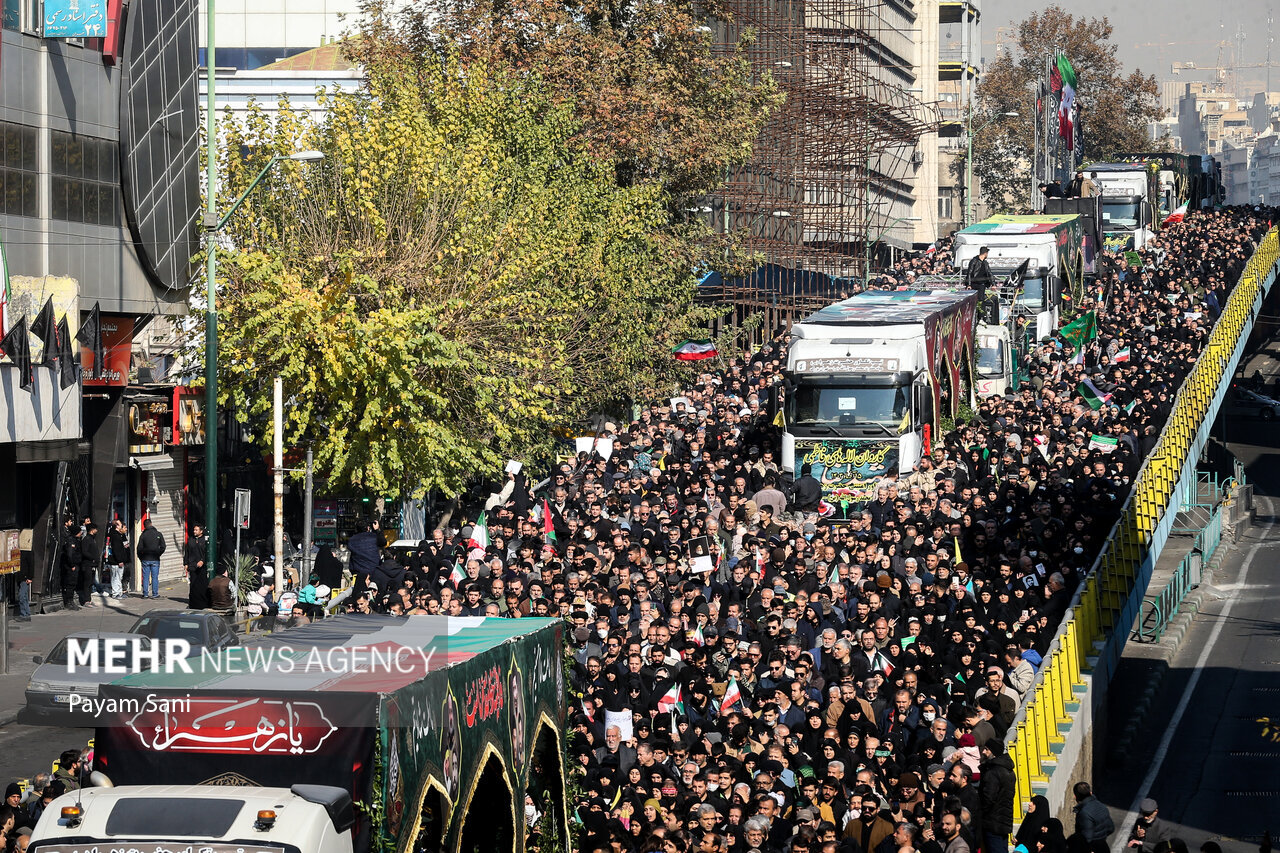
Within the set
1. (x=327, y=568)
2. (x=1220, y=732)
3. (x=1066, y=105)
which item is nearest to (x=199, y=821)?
(x=327, y=568)

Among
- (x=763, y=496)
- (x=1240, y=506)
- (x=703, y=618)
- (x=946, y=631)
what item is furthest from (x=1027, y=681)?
(x=1240, y=506)

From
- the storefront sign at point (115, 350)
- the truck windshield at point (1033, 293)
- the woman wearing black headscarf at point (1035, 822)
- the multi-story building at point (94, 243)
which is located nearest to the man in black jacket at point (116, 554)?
the multi-story building at point (94, 243)

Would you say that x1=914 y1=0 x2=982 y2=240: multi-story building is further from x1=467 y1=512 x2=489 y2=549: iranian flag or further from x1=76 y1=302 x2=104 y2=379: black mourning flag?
x1=467 y1=512 x2=489 y2=549: iranian flag

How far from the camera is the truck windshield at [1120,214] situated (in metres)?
57.3

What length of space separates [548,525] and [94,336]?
10232mm

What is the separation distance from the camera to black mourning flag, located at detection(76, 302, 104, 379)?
31.1 meters

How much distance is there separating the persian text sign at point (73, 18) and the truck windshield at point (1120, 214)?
35.8 m

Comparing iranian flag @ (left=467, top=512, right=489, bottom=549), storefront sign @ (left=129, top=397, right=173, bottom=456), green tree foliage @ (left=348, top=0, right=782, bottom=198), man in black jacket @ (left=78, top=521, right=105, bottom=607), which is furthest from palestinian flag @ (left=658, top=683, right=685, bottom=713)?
Answer: green tree foliage @ (left=348, top=0, right=782, bottom=198)

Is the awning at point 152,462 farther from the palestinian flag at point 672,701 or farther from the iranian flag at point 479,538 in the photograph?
the palestinian flag at point 672,701

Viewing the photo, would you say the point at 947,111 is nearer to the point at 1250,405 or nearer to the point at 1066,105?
the point at 1066,105

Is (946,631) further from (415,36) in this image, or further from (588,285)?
(415,36)

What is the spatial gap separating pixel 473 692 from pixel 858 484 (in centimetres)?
1841

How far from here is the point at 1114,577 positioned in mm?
24781

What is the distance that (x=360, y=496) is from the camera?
31781mm
